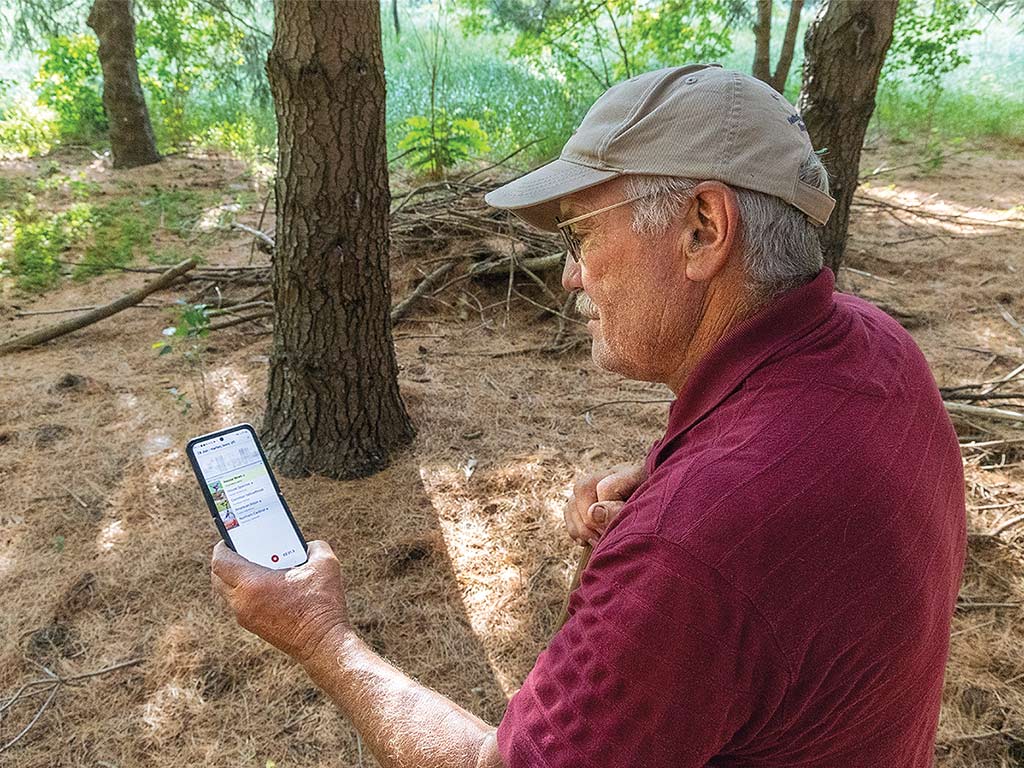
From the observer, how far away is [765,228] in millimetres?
1119

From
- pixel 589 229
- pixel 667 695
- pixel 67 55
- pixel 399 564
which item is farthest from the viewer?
pixel 67 55

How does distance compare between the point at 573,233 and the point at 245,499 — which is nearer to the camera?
the point at 573,233

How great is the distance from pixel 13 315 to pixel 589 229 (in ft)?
19.5

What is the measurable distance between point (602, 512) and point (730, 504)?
2.28 feet

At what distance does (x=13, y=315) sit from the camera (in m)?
5.43

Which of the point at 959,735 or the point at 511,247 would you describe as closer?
the point at 959,735

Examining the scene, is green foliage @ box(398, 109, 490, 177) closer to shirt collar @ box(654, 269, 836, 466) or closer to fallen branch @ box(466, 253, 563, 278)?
fallen branch @ box(466, 253, 563, 278)

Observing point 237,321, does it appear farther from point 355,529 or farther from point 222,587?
point 222,587

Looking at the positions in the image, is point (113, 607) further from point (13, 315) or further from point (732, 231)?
point (13, 315)

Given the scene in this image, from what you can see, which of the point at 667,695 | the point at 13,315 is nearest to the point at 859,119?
the point at 667,695

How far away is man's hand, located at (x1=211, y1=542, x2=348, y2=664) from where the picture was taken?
1.43 metres

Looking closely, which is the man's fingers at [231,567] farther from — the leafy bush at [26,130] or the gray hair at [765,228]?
the leafy bush at [26,130]

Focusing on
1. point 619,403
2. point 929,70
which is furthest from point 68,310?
point 929,70

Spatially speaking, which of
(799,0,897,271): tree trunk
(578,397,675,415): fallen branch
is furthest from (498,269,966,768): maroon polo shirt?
(799,0,897,271): tree trunk
